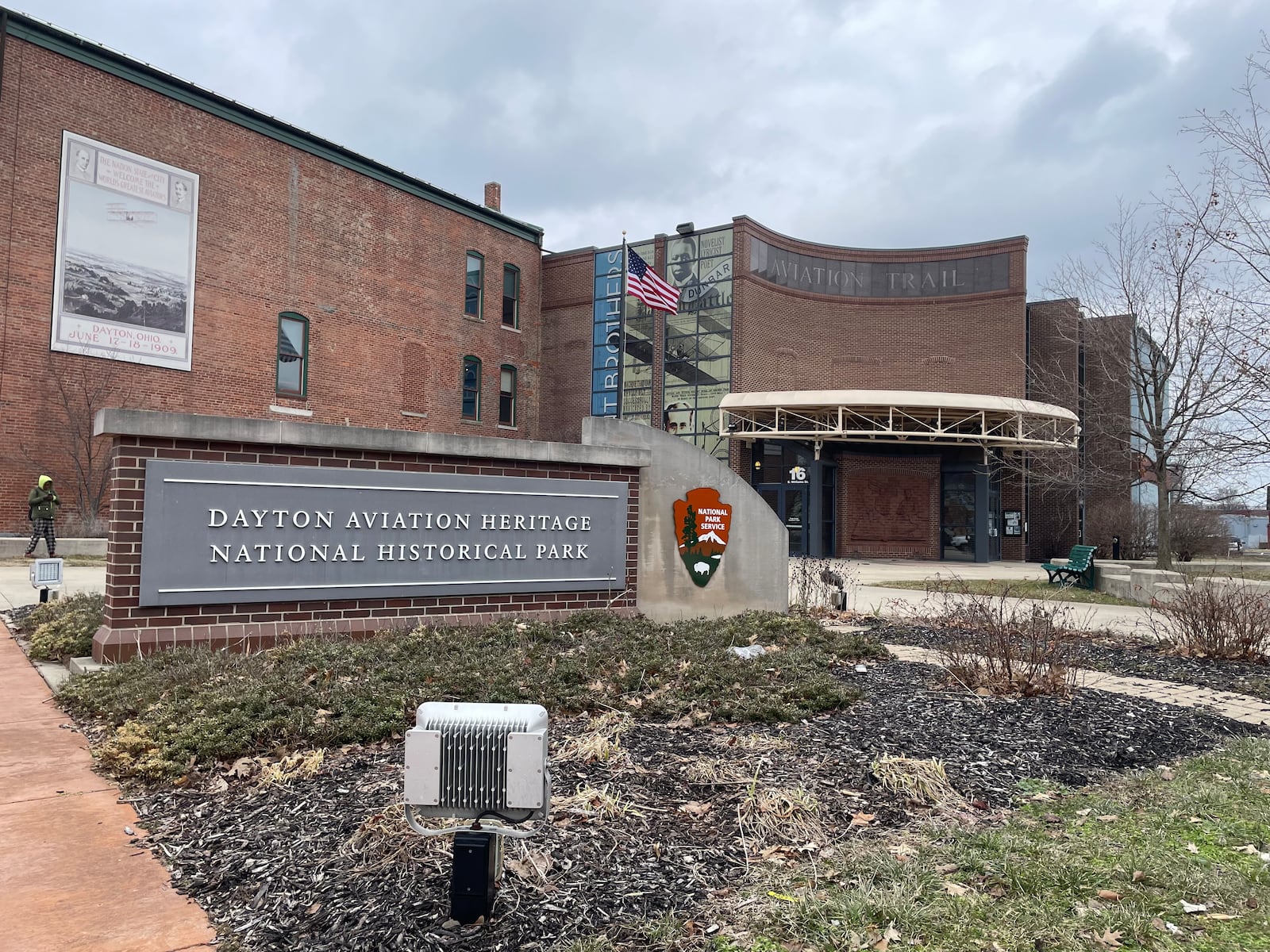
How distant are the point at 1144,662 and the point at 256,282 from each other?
23879mm

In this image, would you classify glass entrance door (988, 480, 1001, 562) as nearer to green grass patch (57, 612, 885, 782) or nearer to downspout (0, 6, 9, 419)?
green grass patch (57, 612, 885, 782)

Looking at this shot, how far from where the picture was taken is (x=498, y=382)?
32844 millimetres

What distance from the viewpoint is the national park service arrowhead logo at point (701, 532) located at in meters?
10.3

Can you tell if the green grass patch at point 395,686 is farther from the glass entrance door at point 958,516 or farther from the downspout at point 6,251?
the glass entrance door at point 958,516

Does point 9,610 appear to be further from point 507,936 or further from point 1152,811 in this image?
point 1152,811

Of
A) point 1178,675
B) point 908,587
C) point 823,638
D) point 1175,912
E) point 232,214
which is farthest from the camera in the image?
point 232,214

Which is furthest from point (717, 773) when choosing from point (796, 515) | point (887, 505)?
point (887, 505)

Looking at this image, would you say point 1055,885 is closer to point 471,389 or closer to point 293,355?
point 293,355

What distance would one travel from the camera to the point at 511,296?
33.6 m

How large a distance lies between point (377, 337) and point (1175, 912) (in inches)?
1096

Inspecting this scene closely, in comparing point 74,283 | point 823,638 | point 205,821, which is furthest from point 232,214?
point 205,821

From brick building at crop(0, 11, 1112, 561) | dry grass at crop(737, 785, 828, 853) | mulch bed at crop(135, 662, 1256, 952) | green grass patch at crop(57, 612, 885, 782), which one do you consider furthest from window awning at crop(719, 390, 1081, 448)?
dry grass at crop(737, 785, 828, 853)

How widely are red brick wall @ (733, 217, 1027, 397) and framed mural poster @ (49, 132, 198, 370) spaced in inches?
759

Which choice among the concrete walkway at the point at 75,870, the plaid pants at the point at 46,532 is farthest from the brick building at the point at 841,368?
the concrete walkway at the point at 75,870
